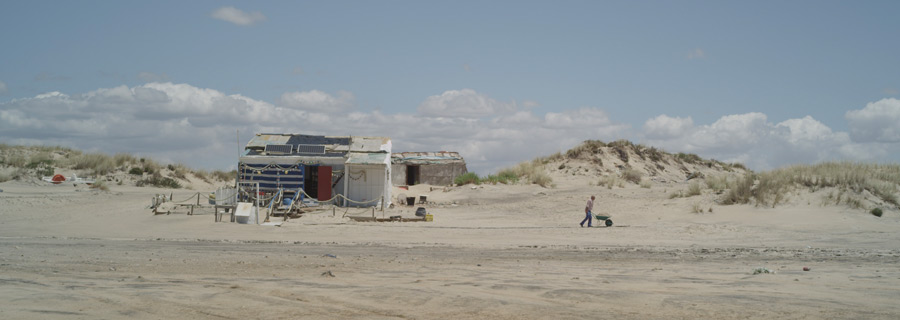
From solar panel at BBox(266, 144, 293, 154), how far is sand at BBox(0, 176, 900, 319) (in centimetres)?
646

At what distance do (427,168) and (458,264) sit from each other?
1215 inches

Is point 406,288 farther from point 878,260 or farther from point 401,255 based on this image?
point 878,260

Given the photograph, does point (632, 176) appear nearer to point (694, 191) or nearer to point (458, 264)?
point (694, 191)

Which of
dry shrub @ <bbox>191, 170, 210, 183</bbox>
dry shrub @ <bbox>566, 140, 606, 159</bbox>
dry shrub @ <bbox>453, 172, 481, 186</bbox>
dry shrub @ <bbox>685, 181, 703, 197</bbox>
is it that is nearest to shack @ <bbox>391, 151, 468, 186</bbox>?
dry shrub @ <bbox>453, 172, 481, 186</bbox>

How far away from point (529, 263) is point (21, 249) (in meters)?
11.3

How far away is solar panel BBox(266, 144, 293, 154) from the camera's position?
32.2 metres

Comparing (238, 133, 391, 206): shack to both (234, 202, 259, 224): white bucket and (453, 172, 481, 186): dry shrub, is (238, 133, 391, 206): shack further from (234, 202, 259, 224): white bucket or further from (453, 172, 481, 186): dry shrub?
(453, 172, 481, 186): dry shrub

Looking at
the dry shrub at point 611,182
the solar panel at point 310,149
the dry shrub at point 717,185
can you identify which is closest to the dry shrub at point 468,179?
the dry shrub at point 611,182

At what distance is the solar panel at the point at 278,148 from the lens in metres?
A: 32.2

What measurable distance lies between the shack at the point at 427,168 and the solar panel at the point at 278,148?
40.5 feet

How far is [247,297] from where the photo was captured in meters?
8.41

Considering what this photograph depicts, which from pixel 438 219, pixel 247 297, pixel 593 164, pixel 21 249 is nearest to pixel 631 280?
pixel 247 297

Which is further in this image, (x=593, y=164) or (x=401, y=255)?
(x=593, y=164)

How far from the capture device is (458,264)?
13188mm
